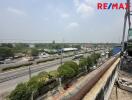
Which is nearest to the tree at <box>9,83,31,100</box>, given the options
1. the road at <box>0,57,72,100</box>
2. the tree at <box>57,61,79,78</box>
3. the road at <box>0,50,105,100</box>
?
the road at <box>0,50,105,100</box>

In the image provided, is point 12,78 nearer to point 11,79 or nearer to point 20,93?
point 11,79

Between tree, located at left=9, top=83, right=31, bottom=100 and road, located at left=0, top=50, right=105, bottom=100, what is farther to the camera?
road, located at left=0, top=50, right=105, bottom=100

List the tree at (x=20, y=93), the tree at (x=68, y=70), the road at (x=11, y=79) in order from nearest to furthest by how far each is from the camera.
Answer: the tree at (x=20, y=93) < the road at (x=11, y=79) < the tree at (x=68, y=70)

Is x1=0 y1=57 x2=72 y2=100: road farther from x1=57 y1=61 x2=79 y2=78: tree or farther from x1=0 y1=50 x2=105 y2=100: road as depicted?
x1=57 y1=61 x2=79 y2=78: tree

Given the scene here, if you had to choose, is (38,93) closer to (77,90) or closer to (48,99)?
(48,99)

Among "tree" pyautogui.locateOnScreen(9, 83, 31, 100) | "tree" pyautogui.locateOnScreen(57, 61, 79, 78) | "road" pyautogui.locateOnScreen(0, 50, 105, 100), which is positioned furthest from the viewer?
"tree" pyautogui.locateOnScreen(57, 61, 79, 78)

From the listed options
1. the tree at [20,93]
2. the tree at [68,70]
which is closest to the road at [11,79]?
the tree at [20,93]

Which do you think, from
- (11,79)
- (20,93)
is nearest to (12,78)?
(11,79)

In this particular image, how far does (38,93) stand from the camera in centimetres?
2686

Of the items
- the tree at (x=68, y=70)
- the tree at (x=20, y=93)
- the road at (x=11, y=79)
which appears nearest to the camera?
the tree at (x=20, y=93)

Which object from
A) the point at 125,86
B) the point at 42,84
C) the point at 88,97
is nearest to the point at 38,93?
the point at 42,84

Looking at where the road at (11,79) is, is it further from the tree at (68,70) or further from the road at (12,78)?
the tree at (68,70)

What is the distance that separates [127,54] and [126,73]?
20.9ft

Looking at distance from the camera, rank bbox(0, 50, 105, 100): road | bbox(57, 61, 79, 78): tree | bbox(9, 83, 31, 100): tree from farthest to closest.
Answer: bbox(57, 61, 79, 78): tree, bbox(0, 50, 105, 100): road, bbox(9, 83, 31, 100): tree
